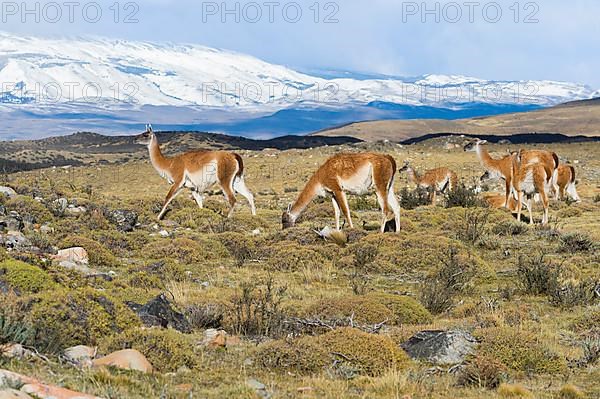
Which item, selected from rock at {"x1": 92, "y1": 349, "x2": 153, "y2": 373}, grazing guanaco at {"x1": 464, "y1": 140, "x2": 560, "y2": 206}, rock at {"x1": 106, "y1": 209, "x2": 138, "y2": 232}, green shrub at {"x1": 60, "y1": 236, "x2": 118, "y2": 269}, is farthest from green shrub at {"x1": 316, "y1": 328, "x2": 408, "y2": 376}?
grazing guanaco at {"x1": 464, "y1": 140, "x2": 560, "y2": 206}

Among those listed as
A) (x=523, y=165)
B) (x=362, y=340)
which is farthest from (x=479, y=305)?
(x=523, y=165)

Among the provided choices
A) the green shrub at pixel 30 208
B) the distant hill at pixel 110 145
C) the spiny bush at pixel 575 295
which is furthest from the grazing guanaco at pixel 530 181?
the distant hill at pixel 110 145

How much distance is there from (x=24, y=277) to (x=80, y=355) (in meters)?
2.77

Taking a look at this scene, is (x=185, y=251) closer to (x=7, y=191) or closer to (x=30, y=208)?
(x=30, y=208)

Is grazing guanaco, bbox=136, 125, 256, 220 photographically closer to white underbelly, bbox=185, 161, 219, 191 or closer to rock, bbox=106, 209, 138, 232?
white underbelly, bbox=185, 161, 219, 191

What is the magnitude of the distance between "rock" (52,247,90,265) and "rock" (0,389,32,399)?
8034 mm

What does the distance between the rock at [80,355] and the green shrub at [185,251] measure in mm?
7138

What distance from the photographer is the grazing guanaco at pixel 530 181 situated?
18.7 metres

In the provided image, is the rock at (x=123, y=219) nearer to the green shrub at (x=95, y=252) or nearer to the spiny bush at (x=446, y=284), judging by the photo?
the green shrub at (x=95, y=252)

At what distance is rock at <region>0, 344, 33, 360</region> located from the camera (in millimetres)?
5652

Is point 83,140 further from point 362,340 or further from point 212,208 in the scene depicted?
point 362,340

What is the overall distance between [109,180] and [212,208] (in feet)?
86.9

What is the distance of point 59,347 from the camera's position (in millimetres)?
6480

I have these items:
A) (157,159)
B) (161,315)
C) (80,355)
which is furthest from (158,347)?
(157,159)
